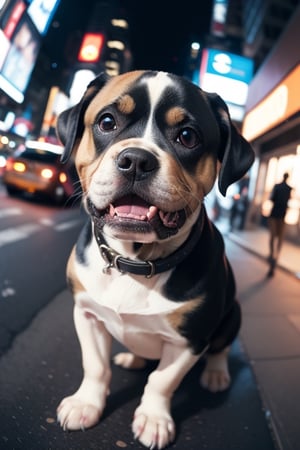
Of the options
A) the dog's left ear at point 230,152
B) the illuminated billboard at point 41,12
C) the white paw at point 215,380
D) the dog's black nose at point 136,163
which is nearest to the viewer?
the illuminated billboard at point 41,12

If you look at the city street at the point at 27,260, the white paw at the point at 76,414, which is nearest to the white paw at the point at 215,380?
the white paw at the point at 76,414

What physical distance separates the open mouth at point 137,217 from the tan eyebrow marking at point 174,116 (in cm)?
31

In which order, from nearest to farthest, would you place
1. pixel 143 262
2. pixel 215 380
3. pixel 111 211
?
pixel 111 211 < pixel 143 262 < pixel 215 380

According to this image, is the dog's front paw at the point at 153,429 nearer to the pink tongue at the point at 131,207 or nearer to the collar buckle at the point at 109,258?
the collar buckle at the point at 109,258

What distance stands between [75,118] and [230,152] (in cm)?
62

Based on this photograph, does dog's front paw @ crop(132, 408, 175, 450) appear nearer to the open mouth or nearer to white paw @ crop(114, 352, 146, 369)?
white paw @ crop(114, 352, 146, 369)

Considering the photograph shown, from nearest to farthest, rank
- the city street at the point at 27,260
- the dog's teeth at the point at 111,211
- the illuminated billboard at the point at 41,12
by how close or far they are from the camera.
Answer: the illuminated billboard at the point at 41,12
the dog's teeth at the point at 111,211
the city street at the point at 27,260

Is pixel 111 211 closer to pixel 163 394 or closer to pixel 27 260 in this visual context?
pixel 163 394

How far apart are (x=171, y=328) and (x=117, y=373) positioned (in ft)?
1.90

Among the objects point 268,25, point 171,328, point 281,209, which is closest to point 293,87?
point 281,209

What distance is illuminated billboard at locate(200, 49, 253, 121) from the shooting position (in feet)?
8.43

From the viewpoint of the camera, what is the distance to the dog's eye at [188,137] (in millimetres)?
1283

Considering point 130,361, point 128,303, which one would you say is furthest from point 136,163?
point 130,361

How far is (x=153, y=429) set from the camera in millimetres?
1288
